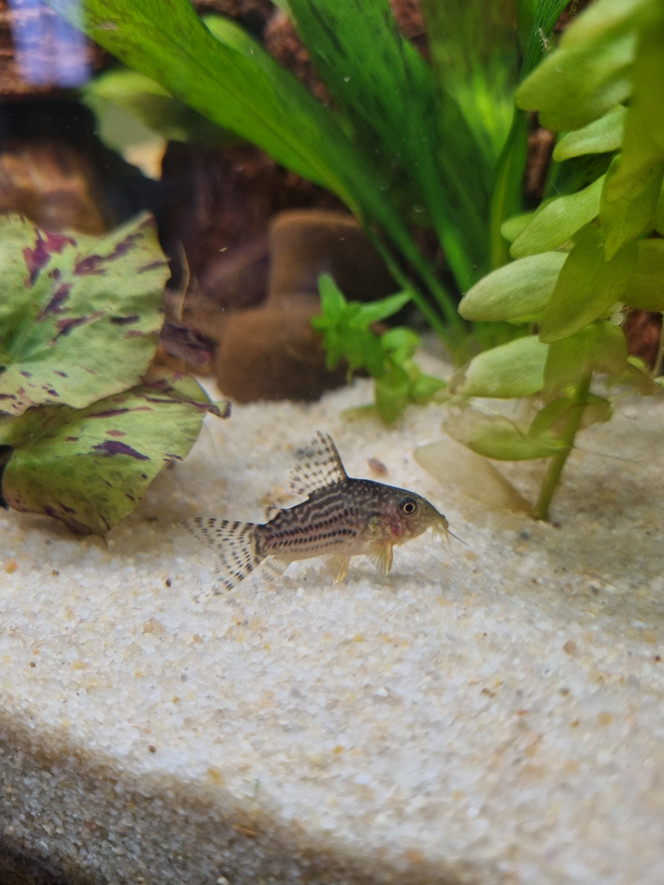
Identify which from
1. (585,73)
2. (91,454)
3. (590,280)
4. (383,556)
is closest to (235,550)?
(383,556)

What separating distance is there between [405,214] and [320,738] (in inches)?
108

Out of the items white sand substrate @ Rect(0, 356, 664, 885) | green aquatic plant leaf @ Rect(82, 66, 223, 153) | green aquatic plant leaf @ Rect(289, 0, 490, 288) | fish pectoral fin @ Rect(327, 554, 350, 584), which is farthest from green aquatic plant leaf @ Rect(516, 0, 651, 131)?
green aquatic plant leaf @ Rect(82, 66, 223, 153)

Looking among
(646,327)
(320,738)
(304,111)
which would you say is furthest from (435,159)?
(320,738)

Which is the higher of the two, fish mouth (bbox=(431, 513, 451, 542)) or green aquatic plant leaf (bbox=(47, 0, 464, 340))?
green aquatic plant leaf (bbox=(47, 0, 464, 340))

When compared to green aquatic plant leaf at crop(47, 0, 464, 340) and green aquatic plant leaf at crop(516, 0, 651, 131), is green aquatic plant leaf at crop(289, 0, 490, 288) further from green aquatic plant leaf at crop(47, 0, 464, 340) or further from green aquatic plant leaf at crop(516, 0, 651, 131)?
green aquatic plant leaf at crop(516, 0, 651, 131)

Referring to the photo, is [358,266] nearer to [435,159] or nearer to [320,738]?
[435,159]

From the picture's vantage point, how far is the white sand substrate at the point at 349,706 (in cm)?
127

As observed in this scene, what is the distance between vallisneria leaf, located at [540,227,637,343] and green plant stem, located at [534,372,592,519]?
405mm

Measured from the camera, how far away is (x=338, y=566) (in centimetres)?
221

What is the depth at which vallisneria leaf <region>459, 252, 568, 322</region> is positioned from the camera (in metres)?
1.98

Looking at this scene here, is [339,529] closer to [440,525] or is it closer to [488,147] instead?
[440,525]

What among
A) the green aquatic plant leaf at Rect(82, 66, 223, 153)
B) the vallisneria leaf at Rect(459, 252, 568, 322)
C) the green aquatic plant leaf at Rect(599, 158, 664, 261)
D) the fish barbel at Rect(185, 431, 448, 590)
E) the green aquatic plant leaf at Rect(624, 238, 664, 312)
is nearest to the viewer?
the green aquatic plant leaf at Rect(599, 158, 664, 261)

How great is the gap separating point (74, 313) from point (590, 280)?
1811 mm

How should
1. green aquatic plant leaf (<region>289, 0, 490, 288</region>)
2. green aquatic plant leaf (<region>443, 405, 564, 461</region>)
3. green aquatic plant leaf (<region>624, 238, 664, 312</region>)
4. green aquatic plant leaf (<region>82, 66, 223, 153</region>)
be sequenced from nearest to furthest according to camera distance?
green aquatic plant leaf (<region>624, 238, 664, 312</region>), green aquatic plant leaf (<region>443, 405, 564, 461</region>), green aquatic plant leaf (<region>289, 0, 490, 288</region>), green aquatic plant leaf (<region>82, 66, 223, 153</region>)
